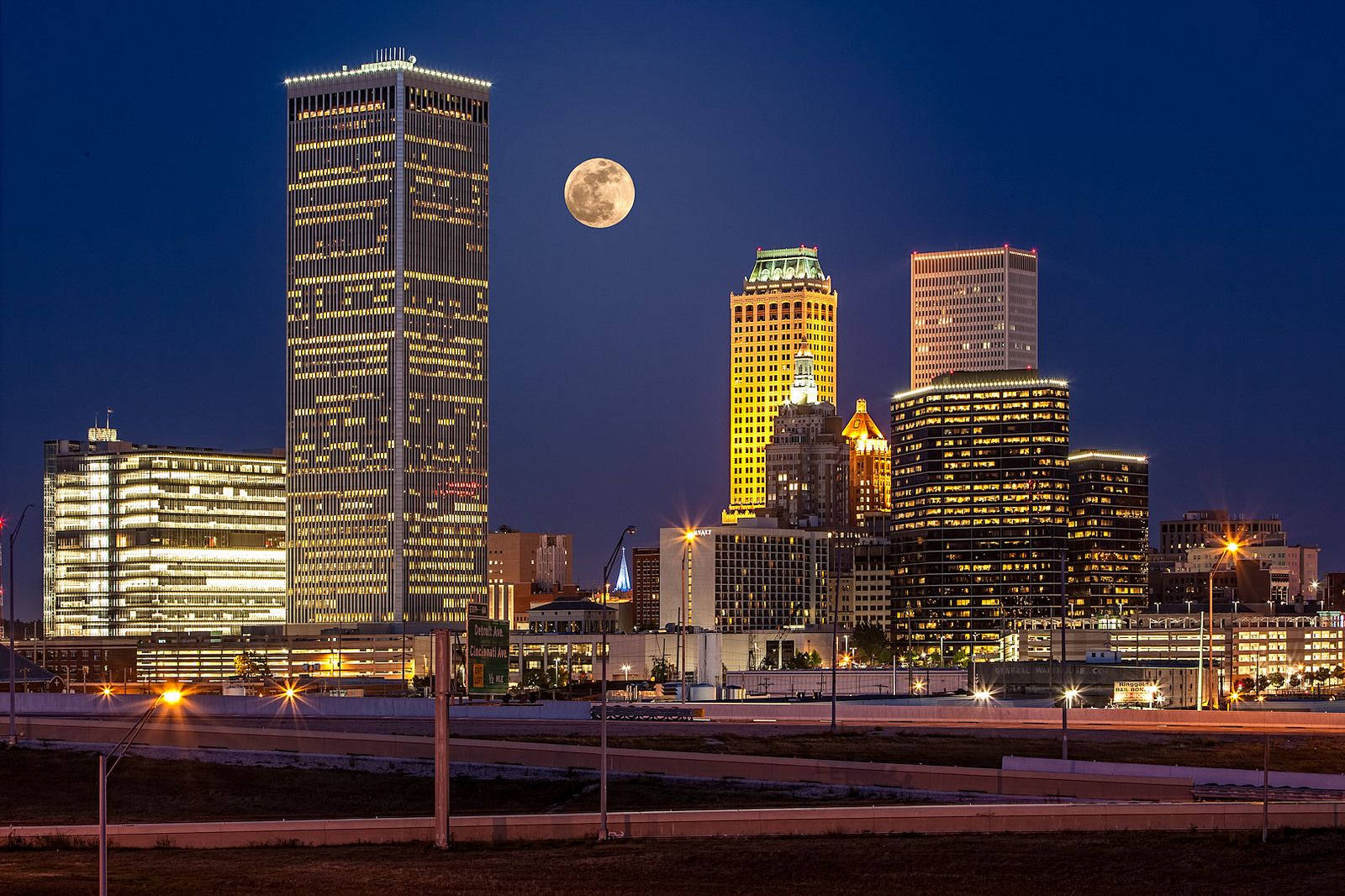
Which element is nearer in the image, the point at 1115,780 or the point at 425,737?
the point at 1115,780

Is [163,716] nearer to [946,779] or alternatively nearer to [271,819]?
[271,819]

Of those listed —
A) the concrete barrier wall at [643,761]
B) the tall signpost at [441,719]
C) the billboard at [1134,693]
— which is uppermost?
the tall signpost at [441,719]

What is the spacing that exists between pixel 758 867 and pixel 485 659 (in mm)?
94642

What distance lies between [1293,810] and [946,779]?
17.4 m

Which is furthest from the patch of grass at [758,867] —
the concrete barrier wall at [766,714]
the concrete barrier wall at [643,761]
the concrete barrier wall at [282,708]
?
the concrete barrier wall at [282,708]

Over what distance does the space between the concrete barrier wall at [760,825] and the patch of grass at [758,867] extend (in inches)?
44.4

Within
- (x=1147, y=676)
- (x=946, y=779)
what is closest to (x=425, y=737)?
(x=946, y=779)

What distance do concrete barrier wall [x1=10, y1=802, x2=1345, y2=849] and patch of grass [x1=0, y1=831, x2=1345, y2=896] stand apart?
3.70 feet

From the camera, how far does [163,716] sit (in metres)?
129

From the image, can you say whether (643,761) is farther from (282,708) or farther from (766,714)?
(766,714)

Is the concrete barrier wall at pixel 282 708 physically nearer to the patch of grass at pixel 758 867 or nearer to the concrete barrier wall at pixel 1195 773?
the concrete barrier wall at pixel 1195 773

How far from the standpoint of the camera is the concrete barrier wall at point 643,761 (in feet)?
288

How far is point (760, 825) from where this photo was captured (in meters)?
77.4

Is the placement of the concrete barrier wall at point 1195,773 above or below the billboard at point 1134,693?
above
